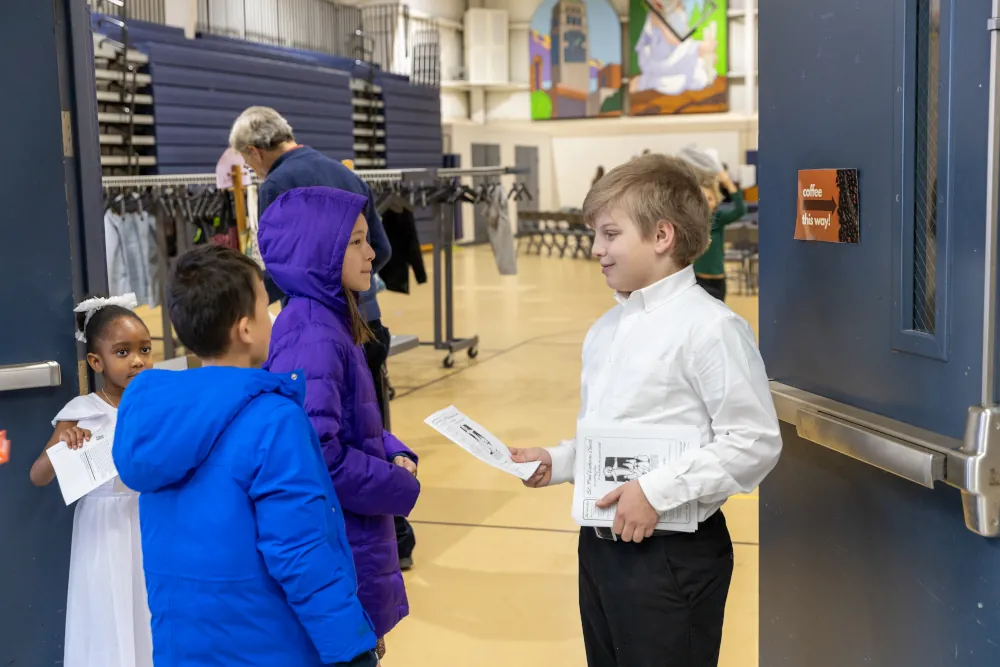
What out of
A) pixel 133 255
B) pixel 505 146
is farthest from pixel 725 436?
pixel 505 146

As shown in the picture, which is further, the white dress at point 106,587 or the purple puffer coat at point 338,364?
the white dress at point 106,587

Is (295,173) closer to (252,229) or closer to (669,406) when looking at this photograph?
(252,229)

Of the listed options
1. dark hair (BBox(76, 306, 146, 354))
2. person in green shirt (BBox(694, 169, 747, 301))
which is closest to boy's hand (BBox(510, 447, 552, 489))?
dark hair (BBox(76, 306, 146, 354))

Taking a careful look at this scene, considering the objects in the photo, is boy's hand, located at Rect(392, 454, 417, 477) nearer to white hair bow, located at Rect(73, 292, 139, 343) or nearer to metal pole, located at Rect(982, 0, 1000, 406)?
white hair bow, located at Rect(73, 292, 139, 343)

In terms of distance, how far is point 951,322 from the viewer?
161 centimetres

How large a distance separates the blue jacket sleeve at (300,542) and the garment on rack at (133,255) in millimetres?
5817

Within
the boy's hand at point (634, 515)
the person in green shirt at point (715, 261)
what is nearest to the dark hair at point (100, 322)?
the boy's hand at point (634, 515)

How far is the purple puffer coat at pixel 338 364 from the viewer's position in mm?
2113

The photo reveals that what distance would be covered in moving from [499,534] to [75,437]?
221 cm

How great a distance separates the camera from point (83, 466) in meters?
2.20

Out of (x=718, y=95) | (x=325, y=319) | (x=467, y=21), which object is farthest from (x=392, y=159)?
(x=325, y=319)

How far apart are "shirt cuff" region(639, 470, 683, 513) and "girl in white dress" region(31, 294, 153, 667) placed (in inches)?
50.7

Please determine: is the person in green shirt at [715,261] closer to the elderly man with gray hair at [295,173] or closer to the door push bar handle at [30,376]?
the elderly man with gray hair at [295,173]

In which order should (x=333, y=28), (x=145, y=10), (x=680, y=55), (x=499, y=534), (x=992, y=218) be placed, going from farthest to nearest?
(x=680, y=55), (x=333, y=28), (x=145, y=10), (x=499, y=534), (x=992, y=218)
